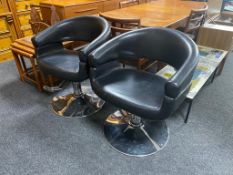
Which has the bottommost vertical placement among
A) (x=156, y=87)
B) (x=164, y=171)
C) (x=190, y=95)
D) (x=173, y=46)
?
(x=164, y=171)

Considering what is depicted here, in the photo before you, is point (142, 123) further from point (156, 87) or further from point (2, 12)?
point (2, 12)

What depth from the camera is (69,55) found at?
5.87 feet

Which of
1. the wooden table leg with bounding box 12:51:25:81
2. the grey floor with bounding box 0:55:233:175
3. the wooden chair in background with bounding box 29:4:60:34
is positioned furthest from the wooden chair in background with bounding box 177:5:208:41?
the wooden table leg with bounding box 12:51:25:81

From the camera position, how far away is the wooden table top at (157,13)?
2045 mm

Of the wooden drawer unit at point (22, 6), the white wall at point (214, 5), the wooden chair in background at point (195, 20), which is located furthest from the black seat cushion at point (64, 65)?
the white wall at point (214, 5)

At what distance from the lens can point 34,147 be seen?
1518mm

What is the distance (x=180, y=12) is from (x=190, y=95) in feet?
4.27

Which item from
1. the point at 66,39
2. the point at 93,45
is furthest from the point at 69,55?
the point at 93,45

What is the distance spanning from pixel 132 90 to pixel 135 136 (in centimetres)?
48

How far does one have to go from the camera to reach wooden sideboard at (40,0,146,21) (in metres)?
2.43

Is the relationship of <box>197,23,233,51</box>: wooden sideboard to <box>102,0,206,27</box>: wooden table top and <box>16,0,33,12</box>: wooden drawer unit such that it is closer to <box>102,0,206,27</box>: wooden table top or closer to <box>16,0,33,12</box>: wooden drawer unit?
<box>102,0,206,27</box>: wooden table top

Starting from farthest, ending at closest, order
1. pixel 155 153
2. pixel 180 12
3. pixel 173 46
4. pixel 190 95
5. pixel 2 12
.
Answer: pixel 2 12, pixel 180 12, pixel 190 95, pixel 155 153, pixel 173 46

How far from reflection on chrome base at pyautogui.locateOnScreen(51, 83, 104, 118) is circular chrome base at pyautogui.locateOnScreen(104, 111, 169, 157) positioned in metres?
0.23

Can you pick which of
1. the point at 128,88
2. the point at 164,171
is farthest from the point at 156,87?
the point at 164,171
